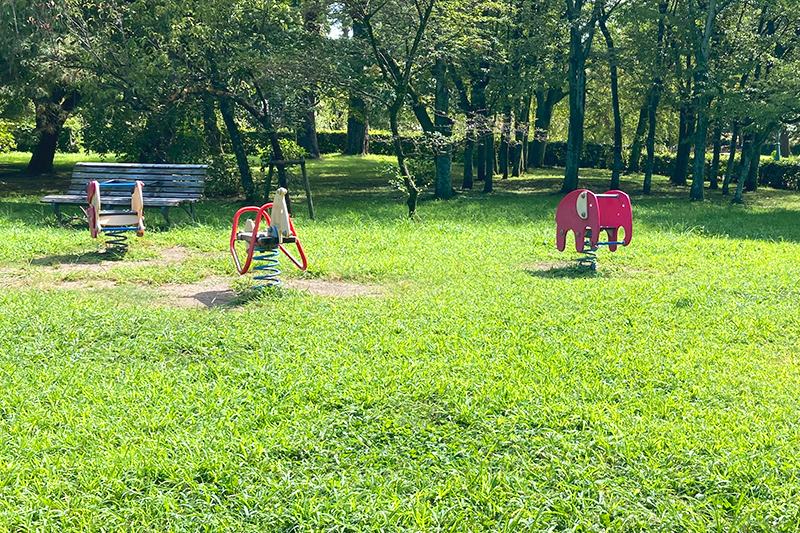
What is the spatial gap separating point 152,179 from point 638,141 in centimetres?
1590

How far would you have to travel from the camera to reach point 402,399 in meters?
4.29

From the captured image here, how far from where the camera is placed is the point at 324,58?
13945 millimetres

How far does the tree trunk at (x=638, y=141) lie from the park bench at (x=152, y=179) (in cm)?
1258

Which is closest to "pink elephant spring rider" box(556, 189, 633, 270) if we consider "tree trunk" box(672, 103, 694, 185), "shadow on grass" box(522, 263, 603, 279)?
"shadow on grass" box(522, 263, 603, 279)

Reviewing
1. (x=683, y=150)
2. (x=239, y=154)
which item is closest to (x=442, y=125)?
(x=239, y=154)

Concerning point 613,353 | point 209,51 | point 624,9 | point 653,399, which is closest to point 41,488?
point 653,399

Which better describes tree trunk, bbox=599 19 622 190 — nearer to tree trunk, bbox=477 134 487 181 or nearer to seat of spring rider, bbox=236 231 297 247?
tree trunk, bbox=477 134 487 181

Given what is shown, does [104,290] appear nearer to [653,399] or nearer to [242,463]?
[242,463]

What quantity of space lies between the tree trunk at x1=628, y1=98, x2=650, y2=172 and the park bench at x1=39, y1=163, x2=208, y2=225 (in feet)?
41.3

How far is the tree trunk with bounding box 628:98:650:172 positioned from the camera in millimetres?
21275

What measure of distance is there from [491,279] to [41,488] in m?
5.21

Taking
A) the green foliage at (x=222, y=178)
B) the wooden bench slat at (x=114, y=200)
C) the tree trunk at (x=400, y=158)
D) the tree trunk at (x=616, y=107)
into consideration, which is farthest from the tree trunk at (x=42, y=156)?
the tree trunk at (x=616, y=107)

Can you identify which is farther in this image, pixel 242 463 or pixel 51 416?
pixel 51 416

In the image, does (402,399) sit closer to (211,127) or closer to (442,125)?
(211,127)
